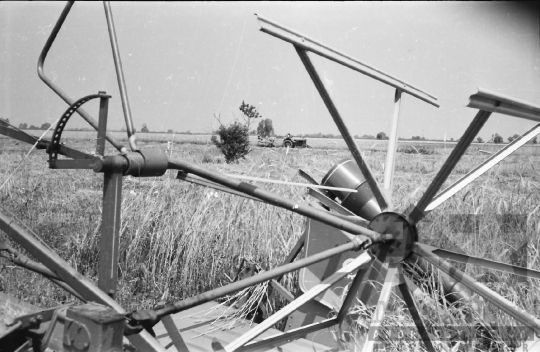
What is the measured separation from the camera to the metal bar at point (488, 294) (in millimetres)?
2557

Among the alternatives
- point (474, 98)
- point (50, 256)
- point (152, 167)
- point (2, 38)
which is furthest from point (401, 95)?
point (2, 38)

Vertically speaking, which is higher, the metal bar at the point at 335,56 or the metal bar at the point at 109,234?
the metal bar at the point at 335,56

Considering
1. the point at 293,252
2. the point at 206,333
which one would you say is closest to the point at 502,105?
the point at 293,252

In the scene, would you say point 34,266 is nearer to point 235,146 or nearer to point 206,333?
point 206,333

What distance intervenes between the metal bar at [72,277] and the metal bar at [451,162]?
163cm

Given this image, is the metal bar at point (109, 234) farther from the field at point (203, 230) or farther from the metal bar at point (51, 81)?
the field at point (203, 230)

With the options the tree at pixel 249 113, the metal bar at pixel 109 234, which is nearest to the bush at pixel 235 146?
the tree at pixel 249 113

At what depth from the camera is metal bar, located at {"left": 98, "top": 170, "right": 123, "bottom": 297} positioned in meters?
1.96

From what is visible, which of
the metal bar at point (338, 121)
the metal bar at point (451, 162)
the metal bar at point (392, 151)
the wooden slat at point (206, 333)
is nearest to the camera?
the metal bar at point (451, 162)

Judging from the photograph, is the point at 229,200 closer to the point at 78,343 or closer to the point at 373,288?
the point at 373,288

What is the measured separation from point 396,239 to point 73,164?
179cm

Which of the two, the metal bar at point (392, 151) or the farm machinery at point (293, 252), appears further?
the metal bar at point (392, 151)

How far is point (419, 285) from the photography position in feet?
11.9

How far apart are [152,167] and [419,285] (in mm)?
2353
